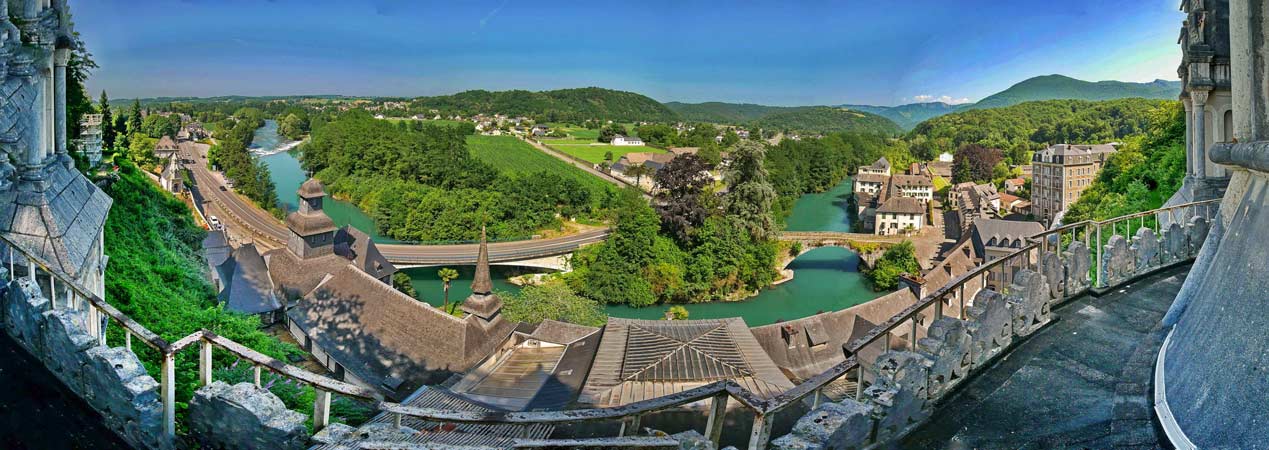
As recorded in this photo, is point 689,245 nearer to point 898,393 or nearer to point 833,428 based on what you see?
point 898,393

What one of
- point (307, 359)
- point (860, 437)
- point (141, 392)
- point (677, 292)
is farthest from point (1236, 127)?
point (677, 292)

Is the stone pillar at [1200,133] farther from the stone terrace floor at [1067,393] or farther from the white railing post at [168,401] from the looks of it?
the white railing post at [168,401]

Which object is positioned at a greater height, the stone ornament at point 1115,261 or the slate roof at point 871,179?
the slate roof at point 871,179

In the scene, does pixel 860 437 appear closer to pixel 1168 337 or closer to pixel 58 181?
pixel 1168 337

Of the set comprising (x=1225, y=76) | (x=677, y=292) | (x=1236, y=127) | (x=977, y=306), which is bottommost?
(x=677, y=292)

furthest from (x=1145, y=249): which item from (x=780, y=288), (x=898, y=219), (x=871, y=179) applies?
(x=871, y=179)

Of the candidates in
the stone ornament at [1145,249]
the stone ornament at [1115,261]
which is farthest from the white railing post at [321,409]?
the stone ornament at [1145,249]
